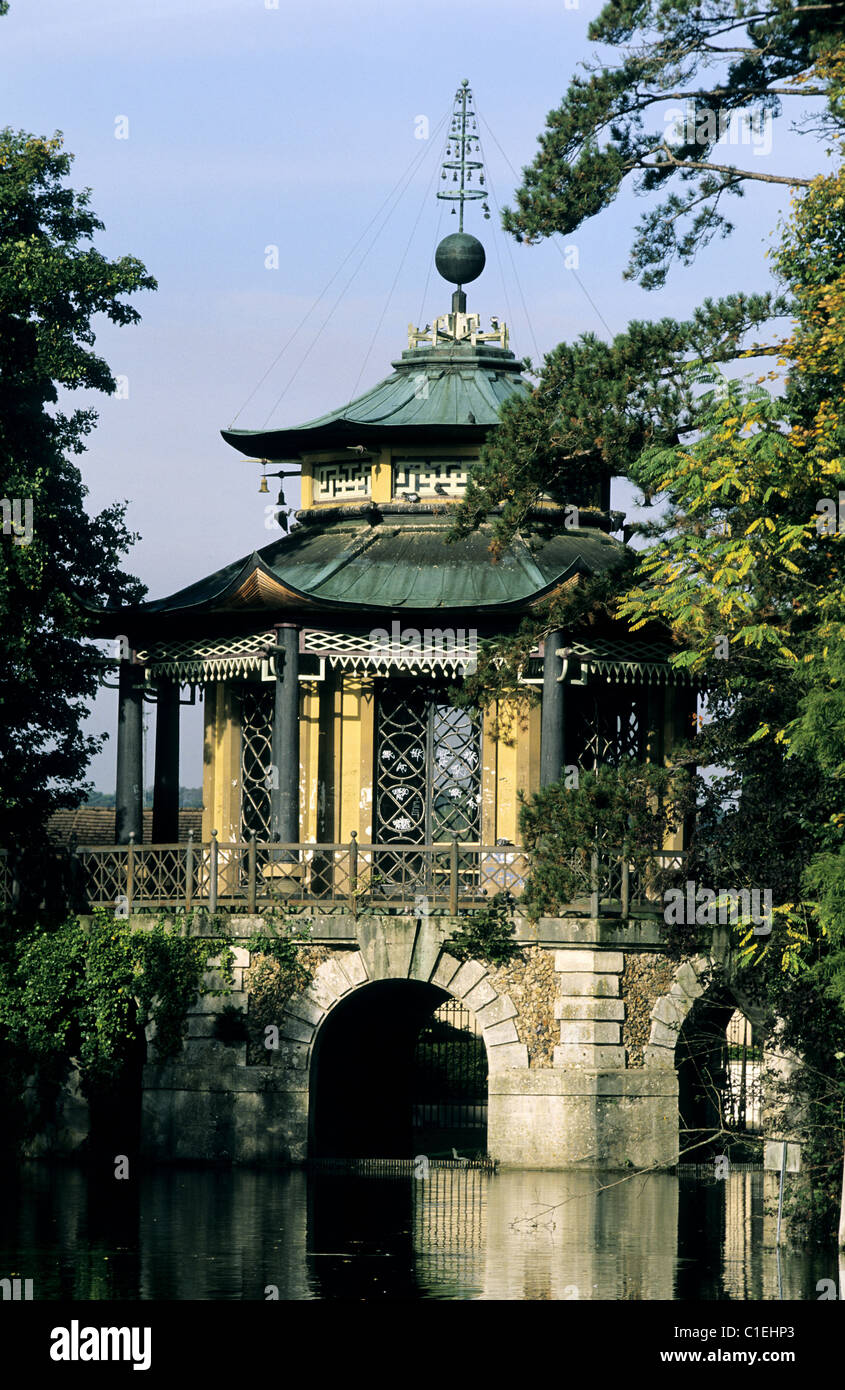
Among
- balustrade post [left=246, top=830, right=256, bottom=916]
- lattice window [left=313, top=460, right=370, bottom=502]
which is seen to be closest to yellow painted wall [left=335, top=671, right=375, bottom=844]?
balustrade post [left=246, top=830, right=256, bottom=916]

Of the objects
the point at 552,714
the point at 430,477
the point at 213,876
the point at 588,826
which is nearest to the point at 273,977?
the point at 213,876

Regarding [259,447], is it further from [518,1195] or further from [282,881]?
[518,1195]

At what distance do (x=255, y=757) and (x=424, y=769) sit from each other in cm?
263

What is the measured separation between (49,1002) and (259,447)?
385 inches

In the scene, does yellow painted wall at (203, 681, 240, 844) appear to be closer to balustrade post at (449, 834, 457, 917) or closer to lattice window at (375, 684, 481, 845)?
lattice window at (375, 684, 481, 845)

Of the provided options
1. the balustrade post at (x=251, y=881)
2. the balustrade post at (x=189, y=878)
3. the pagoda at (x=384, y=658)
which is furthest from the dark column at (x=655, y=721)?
the balustrade post at (x=189, y=878)

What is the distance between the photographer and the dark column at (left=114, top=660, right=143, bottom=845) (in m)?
32.6

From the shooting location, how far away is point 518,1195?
26.2 metres

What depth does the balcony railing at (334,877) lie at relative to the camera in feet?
94.9

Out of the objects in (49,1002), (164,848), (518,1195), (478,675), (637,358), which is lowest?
(518,1195)

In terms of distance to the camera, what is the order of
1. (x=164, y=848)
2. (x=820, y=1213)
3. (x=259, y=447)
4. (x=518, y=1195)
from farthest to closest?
(x=259, y=447), (x=164, y=848), (x=518, y=1195), (x=820, y=1213)

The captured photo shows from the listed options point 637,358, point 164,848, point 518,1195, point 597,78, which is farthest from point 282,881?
point 597,78

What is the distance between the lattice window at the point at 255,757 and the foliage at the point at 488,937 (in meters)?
4.97

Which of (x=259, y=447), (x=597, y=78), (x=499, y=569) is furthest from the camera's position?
(x=259, y=447)
